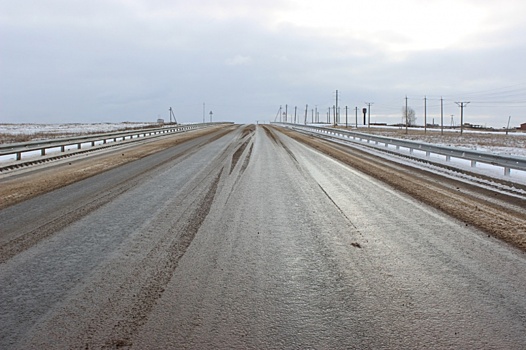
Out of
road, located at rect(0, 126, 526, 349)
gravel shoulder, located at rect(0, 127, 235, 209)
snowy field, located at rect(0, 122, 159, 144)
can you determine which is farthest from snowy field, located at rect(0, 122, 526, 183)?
road, located at rect(0, 126, 526, 349)

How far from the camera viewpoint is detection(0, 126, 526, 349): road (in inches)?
140

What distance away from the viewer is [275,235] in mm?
6578

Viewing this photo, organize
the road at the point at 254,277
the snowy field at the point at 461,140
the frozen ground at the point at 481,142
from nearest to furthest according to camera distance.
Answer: the road at the point at 254,277, the snowy field at the point at 461,140, the frozen ground at the point at 481,142

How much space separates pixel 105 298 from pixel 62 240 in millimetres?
2382

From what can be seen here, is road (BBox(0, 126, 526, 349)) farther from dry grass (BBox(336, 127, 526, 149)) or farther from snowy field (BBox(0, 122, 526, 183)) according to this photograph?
dry grass (BBox(336, 127, 526, 149))

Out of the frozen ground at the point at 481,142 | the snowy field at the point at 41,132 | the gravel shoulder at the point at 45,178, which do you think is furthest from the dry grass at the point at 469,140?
the snowy field at the point at 41,132

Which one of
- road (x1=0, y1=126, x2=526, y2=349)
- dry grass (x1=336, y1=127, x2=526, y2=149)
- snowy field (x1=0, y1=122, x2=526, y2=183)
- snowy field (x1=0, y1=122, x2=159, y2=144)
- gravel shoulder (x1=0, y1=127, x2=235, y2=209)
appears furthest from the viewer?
dry grass (x1=336, y1=127, x2=526, y2=149)

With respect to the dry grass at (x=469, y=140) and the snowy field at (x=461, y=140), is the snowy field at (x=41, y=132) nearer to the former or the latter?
the snowy field at (x=461, y=140)

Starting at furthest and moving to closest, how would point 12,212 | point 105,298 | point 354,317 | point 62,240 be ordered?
1. point 12,212
2. point 62,240
3. point 105,298
4. point 354,317

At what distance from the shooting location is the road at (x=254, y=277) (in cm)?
355

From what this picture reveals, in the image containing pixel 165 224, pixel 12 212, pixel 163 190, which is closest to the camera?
pixel 165 224

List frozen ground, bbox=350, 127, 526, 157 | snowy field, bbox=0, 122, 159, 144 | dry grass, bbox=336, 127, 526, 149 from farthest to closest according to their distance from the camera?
dry grass, bbox=336, 127, 526, 149, snowy field, bbox=0, 122, 159, 144, frozen ground, bbox=350, 127, 526, 157

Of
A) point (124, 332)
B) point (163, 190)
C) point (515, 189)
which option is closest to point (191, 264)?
point (124, 332)

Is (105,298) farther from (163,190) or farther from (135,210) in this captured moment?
(163,190)
